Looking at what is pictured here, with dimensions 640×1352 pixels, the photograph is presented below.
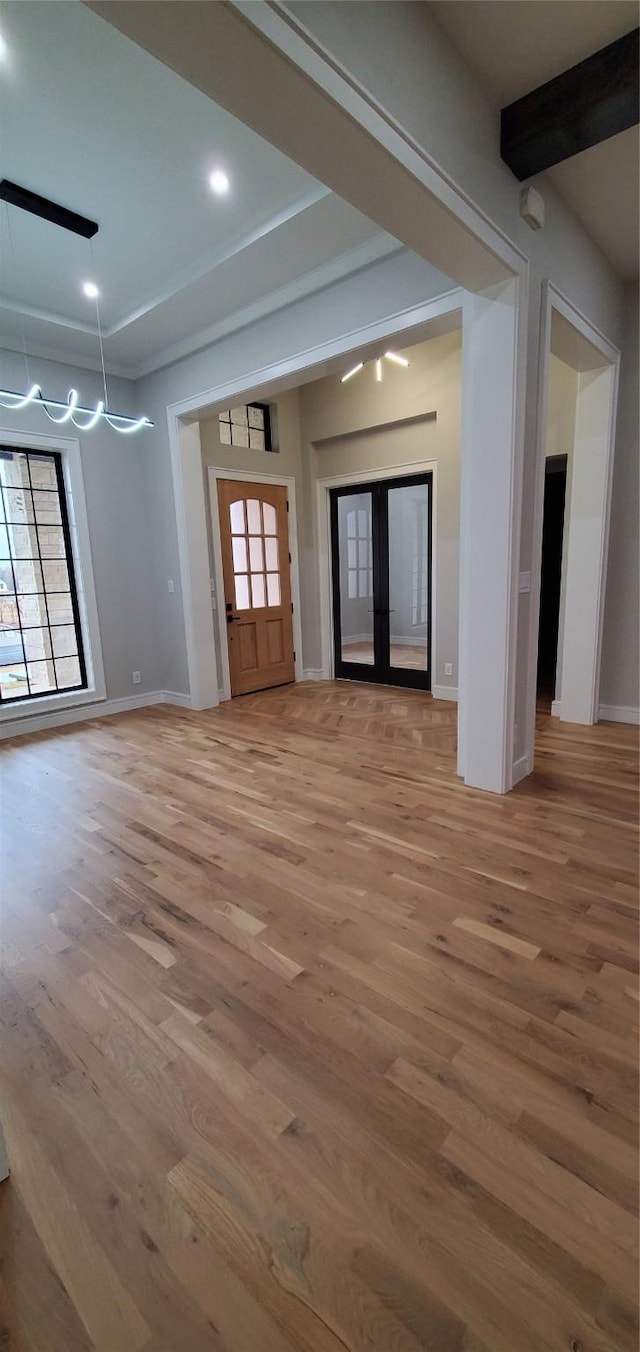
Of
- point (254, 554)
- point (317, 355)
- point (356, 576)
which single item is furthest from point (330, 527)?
point (317, 355)

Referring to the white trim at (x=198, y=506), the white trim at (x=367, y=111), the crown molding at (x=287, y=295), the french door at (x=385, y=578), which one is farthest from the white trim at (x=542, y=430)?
the french door at (x=385, y=578)

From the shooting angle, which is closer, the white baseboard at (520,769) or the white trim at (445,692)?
the white baseboard at (520,769)

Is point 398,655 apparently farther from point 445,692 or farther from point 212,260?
point 212,260

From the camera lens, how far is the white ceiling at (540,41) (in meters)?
1.89

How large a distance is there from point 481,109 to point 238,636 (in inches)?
166

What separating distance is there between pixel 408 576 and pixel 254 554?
1.66m

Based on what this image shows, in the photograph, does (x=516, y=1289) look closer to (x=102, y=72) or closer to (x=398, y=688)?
(x=102, y=72)

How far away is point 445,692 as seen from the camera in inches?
201

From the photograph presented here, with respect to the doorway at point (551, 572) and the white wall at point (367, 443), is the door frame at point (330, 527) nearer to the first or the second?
the white wall at point (367, 443)

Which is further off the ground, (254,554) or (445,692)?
(254,554)

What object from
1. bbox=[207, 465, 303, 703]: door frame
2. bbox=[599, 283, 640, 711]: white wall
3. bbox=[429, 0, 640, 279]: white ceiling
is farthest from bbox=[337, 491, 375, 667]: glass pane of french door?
bbox=[429, 0, 640, 279]: white ceiling

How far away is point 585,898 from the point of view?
2059 mm

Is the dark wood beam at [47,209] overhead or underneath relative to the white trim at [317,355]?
overhead

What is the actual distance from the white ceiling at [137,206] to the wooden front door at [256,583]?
5.10 ft
